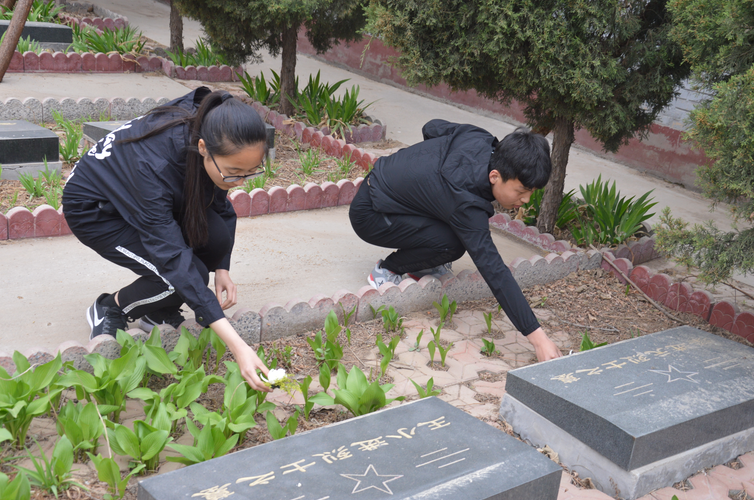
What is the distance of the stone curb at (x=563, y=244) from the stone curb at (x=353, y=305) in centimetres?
35

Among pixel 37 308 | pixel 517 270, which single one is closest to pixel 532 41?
pixel 517 270

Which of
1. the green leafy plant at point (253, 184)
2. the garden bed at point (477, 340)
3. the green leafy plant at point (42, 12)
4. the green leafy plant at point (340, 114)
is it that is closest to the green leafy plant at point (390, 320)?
the garden bed at point (477, 340)

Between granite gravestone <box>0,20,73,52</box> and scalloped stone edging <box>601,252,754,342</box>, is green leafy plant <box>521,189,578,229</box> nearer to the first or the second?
scalloped stone edging <box>601,252,754,342</box>

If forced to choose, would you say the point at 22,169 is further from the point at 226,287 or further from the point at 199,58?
the point at 199,58

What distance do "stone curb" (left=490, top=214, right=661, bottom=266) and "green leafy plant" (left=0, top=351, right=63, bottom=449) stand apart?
3.65m

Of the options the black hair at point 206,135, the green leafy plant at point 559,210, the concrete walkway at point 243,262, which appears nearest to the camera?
the black hair at point 206,135

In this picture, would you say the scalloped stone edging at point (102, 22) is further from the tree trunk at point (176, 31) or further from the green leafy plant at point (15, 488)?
the green leafy plant at point (15, 488)

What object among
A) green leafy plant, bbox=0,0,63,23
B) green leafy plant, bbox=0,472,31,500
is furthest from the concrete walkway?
green leafy plant, bbox=0,0,63,23

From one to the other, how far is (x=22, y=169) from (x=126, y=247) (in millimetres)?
2725

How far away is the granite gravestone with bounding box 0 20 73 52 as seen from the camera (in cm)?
864

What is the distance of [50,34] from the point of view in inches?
347

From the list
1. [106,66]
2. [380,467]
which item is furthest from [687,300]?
[106,66]

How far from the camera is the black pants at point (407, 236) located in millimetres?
3662

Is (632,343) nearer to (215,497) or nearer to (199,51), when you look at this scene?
(215,497)
